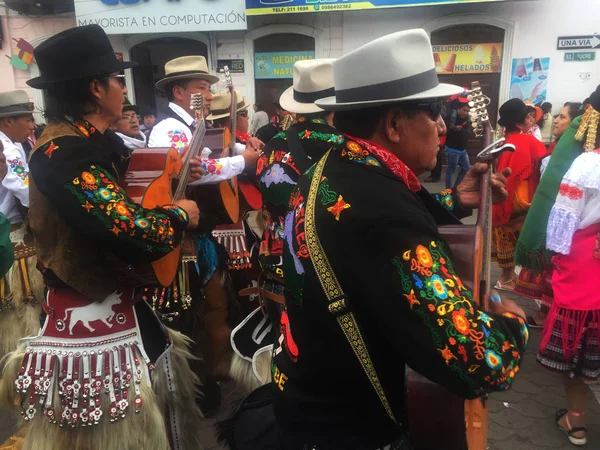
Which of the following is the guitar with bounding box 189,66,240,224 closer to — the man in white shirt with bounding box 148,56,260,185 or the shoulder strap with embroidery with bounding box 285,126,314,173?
the man in white shirt with bounding box 148,56,260,185

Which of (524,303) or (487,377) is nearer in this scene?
(487,377)

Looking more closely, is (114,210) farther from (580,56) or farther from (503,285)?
(580,56)

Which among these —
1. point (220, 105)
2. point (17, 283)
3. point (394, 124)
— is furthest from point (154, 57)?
point (394, 124)

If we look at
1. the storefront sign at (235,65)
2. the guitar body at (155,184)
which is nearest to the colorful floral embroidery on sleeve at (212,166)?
the guitar body at (155,184)

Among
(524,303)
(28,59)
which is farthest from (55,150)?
(28,59)

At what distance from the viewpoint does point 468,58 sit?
12.6 meters

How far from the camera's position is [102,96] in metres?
2.19

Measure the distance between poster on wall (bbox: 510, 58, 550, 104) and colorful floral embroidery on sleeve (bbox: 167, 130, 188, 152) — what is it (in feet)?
35.4

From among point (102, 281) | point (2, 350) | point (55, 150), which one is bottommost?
point (2, 350)

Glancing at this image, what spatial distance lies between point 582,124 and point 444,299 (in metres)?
2.49

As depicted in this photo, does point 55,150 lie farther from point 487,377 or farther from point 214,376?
point 214,376

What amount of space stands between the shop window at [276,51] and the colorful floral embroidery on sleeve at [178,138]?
1055 centimetres

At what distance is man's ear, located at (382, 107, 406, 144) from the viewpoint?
4.42 ft

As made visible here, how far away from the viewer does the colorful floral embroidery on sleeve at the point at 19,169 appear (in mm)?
3607
